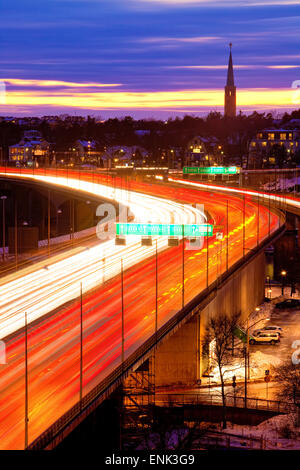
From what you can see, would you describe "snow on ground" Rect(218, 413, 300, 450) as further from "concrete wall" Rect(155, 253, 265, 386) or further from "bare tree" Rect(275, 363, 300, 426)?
"concrete wall" Rect(155, 253, 265, 386)

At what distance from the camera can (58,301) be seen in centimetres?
2534

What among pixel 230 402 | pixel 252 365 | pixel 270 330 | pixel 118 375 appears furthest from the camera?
pixel 270 330

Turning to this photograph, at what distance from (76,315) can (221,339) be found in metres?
9.19

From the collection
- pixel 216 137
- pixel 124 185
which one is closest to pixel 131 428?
pixel 124 185

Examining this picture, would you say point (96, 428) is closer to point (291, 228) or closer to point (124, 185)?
point (291, 228)

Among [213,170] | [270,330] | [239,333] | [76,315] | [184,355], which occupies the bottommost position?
[270,330]

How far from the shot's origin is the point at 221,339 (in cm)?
3125

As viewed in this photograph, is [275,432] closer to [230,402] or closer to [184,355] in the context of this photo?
[230,402]

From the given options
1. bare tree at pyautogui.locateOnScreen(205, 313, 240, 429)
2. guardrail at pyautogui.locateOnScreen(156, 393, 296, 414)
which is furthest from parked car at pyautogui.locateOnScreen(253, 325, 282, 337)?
guardrail at pyautogui.locateOnScreen(156, 393, 296, 414)

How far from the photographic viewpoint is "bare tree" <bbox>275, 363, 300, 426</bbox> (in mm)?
26641

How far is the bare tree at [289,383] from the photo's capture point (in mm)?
26641

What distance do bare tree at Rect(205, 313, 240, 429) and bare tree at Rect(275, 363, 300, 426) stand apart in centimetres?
200

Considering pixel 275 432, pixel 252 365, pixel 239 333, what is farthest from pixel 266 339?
pixel 275 432
